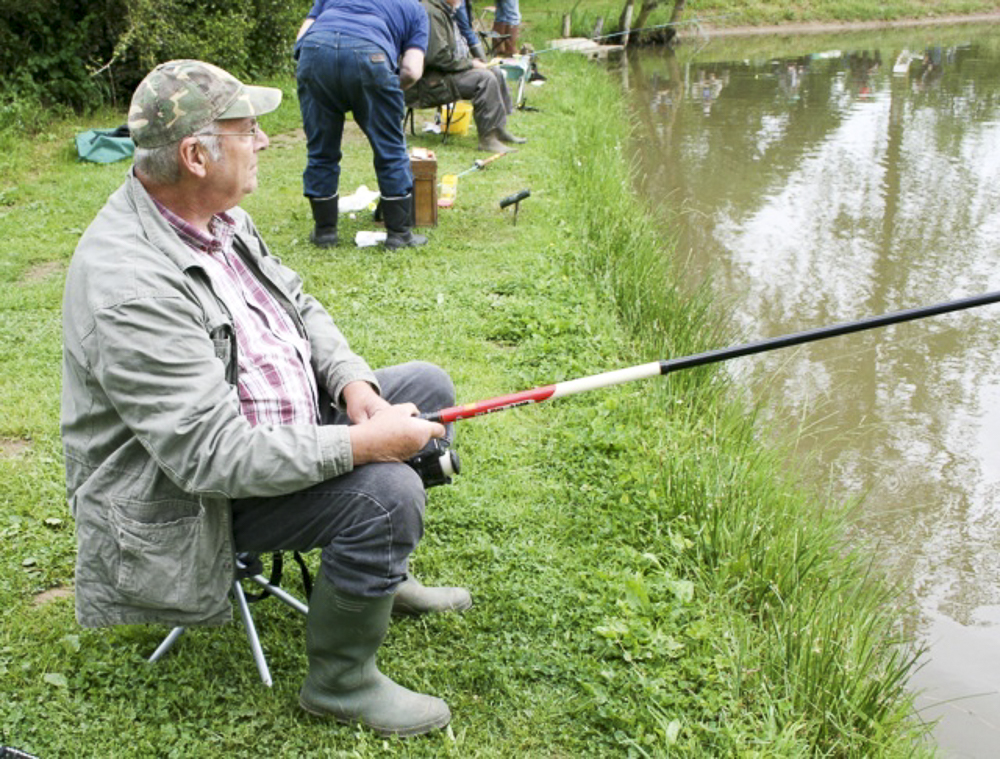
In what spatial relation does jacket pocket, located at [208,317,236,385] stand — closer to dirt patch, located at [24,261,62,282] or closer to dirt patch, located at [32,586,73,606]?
dirt patch, located at [32,586,73,606]

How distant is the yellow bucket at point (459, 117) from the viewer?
9180 mm

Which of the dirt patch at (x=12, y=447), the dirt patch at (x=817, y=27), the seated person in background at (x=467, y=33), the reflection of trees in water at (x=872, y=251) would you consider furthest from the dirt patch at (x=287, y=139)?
the dirt patch at (x=817, y=27)

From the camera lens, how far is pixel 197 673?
2.52 m

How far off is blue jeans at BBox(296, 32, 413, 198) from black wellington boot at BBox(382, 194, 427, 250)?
0.05 metres

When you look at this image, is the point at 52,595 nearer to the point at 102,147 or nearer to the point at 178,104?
the point at 178,104

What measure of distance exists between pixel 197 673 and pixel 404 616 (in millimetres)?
584

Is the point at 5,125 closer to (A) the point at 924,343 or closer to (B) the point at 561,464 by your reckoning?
(B) the point at 561,464

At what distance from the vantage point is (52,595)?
9.29ft

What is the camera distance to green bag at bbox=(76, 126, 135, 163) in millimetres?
7836

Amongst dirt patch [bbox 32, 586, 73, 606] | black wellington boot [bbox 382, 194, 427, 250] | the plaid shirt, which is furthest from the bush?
the plaid shirt

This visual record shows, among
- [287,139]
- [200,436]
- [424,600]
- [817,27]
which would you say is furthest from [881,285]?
[817,27]

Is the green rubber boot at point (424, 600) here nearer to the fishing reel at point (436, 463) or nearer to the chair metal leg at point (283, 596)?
the chair metal leg at point (283, 596)

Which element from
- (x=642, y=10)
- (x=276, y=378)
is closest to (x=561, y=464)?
(x=276, y=378)

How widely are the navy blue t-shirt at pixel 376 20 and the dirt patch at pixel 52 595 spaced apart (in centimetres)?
366
